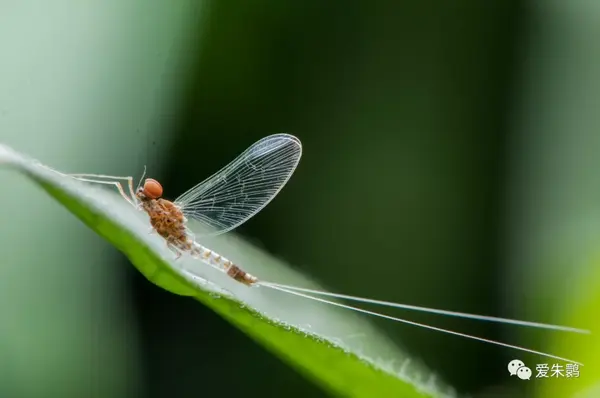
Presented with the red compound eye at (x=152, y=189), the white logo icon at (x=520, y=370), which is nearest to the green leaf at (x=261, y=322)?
the white logo icon at (x=520, y=370)

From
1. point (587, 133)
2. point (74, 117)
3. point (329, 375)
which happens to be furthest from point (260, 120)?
point (329, 375)

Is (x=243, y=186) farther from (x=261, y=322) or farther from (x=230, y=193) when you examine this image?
(x=261, y=322)

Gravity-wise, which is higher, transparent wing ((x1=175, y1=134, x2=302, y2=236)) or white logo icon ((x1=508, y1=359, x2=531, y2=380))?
transparent wing ((x1=175, y1=134, x2=302, y2=236))

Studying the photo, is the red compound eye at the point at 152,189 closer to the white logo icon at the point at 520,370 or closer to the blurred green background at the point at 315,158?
the blurred green background at the point at 315,158

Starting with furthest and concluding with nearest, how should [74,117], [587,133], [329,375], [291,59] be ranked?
[587,133], [291,59], [74,117], [329,375]

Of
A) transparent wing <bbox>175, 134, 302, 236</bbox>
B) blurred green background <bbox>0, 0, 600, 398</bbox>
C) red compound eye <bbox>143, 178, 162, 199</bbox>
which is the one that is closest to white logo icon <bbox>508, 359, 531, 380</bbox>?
blurred green background <bbox>0, 0, 600, 398</bbox>

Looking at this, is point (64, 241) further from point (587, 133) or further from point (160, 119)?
point (587, 133)

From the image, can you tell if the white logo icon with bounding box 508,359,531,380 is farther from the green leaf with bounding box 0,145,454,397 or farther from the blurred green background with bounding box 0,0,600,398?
the green leaf with bounding box 0,145,454,397
